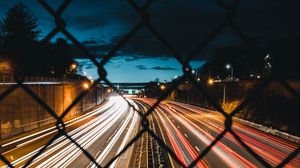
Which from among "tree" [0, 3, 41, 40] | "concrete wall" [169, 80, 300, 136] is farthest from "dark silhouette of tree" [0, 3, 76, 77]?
"concrete wall" [169, 80, 300, 136]

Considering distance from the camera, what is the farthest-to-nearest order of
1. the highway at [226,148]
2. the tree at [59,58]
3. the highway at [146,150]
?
the tree at [59,58] → the highway at [146,150] → the highway at [226,148]

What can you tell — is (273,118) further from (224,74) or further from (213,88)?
(224,74)

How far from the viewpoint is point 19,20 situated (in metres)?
48.0

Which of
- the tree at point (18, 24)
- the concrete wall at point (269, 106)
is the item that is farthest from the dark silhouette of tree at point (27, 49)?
Answer: the concrete wall at point (269, 106)

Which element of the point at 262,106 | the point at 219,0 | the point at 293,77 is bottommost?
the point at 262,106

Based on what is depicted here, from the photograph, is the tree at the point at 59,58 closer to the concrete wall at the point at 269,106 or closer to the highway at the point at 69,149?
the concrete wall at the point at 269,106

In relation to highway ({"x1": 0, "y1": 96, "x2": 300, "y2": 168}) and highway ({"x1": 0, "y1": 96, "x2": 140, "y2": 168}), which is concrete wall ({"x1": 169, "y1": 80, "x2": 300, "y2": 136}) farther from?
highway ({"x1": 0, "y1": 96, "x2": 140, "y2": 168})

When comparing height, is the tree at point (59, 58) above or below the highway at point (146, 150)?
above

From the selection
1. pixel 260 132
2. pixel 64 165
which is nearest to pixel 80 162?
pixel 64 165

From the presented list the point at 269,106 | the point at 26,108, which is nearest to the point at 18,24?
the point at 26,108

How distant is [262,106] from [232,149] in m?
24.6

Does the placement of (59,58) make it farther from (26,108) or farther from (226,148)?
(226,148)

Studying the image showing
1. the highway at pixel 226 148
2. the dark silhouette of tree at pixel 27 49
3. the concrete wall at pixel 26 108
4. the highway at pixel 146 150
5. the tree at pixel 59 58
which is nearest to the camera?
the dark silhouette of tree at pixel 27 49

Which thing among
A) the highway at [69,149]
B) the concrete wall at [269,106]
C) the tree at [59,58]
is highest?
the tree at [59,58]
